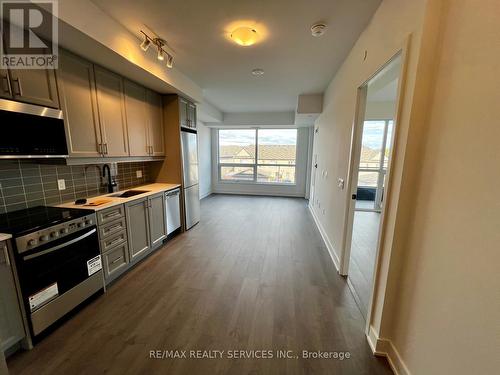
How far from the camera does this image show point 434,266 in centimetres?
115

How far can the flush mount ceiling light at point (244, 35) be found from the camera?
206cm

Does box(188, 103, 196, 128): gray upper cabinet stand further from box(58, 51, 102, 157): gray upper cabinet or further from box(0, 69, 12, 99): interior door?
box(0, 69, 12, 99): interior door

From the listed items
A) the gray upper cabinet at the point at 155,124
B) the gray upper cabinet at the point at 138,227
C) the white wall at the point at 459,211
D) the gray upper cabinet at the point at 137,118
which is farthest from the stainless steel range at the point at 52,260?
the white wall at the point at 459,211

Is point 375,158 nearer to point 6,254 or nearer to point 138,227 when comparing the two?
point 138,227

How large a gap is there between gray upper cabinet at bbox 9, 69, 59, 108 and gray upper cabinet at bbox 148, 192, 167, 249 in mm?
1442

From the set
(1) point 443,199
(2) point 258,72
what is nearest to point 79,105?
(2) point 258,72

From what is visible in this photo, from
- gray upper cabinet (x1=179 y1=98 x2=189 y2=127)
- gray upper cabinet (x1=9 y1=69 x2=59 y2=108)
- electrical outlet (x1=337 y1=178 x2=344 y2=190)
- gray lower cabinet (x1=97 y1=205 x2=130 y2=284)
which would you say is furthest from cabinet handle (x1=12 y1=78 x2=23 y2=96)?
electrical outlet (x1=337 y1=178 x2=344 y2=190)

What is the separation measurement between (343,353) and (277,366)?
1.74 ft

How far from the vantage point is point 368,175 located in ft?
18.6

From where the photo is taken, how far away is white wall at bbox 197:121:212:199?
250 inches

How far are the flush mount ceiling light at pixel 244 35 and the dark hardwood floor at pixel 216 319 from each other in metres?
2.63

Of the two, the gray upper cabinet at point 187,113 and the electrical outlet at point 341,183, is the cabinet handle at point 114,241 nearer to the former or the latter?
the gray upper cabinet at point 187,113

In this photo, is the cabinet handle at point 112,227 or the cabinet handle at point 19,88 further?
the cabinet handle at point 112,227

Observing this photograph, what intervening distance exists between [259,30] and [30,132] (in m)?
2.25
